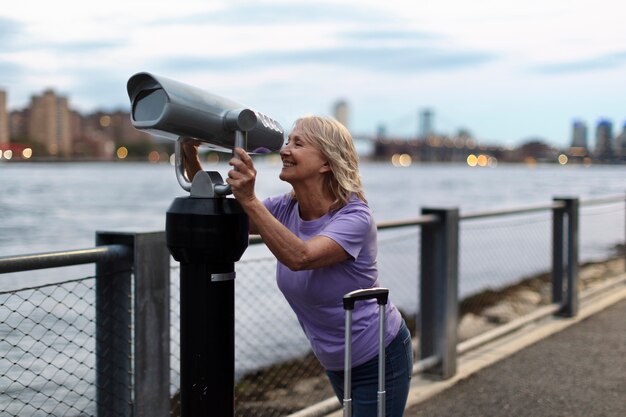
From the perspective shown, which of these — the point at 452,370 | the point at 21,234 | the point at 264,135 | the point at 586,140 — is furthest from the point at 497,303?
the point at 21,234

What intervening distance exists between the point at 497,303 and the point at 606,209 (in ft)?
11.6

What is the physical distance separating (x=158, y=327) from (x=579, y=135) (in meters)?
7.23

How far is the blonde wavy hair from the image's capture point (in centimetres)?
240

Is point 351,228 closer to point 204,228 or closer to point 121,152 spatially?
Result: point 204,228

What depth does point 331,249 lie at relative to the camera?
2.31 meters

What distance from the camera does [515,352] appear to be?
6.28 metres

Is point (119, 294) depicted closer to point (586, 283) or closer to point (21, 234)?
point (586, 283)

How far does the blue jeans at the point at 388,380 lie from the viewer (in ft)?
8.36

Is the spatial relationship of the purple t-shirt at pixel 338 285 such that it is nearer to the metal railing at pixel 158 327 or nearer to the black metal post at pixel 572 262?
the metal railing at pixel 158 327

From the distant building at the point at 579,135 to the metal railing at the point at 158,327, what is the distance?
2.18ft

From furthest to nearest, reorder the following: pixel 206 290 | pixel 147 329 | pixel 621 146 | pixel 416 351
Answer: pixel 621 146 → pixel 416 351 → pixel 147 329 → pixel 206 290

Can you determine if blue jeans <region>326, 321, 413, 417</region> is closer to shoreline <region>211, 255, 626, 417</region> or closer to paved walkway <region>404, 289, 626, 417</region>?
paved walkway <region>404, 289, 626, 417</region>

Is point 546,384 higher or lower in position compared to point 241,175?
lower

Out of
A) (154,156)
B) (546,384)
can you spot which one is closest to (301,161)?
(546,384)
